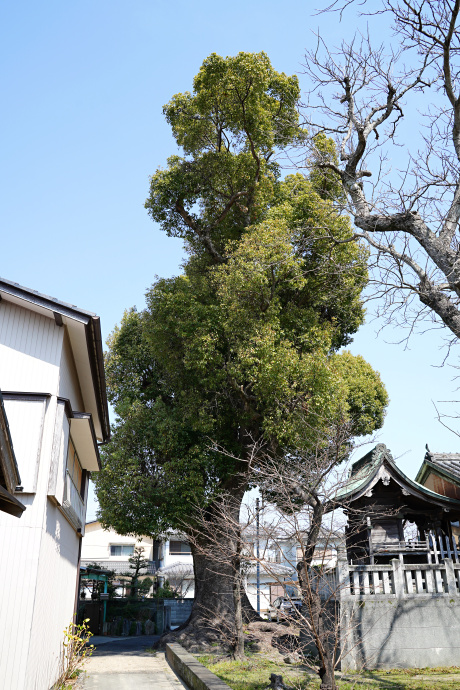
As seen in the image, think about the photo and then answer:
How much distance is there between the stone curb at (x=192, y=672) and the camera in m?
8.95

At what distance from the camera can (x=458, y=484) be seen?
56.4 feet

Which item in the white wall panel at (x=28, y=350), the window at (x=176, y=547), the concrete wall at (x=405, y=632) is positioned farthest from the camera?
the window at (x=176, y=547)

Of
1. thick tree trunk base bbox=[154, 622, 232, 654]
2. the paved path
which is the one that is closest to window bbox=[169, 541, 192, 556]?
the paved path

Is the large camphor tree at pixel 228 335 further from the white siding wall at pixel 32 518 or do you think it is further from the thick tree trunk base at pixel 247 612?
the white siding wall at pixel 32 518

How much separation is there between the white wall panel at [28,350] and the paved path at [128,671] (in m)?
6.79

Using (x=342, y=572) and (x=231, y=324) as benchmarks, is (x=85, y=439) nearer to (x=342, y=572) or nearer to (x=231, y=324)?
(x=231, y=324)

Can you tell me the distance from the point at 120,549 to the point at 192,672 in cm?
4038

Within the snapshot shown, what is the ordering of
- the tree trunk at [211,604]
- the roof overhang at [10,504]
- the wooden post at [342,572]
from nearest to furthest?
the roof overhang at [10,504] → the wooden post at [342,572] → the tree trunk at [211,604]

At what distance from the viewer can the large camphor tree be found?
15.2 m

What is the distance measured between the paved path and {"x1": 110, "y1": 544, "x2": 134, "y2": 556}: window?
29.9 m

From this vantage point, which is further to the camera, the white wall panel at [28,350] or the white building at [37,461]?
the white wall panel at [28,350]

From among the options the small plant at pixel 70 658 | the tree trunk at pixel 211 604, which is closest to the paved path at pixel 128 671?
the small plant at pixel 70 658

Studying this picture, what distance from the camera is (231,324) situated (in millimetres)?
15938

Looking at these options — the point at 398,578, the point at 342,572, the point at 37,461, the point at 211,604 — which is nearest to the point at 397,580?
the point at 398,578
